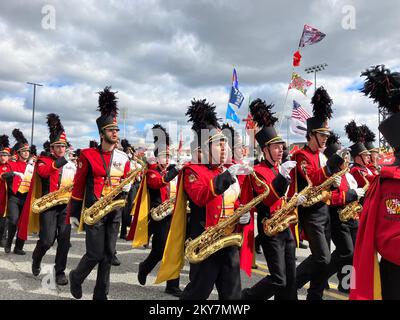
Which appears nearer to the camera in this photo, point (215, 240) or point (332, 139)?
point (215, 240)

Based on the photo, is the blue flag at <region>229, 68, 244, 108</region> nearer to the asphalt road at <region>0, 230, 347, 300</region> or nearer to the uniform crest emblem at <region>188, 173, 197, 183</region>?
the asphalt road at <region>0, 230, 347, 300</region>

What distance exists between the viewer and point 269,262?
14.6 ft

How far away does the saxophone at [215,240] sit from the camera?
3896 mm

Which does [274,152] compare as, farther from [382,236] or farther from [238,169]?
[382,236]

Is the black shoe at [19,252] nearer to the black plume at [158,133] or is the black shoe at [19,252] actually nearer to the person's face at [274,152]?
the black plume at [158,133]

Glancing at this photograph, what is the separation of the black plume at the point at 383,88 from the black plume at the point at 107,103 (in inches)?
152

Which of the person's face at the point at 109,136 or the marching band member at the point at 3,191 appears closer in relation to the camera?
the person's face at the point at 109,136

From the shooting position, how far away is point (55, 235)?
669cm

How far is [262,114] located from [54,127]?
155 inches

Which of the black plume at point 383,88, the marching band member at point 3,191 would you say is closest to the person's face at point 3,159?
the marching band member at point 3,191

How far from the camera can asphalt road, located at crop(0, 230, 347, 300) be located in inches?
222

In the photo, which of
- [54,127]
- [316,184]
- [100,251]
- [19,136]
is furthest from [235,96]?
[100,251]

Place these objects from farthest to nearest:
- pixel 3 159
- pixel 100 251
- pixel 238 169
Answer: pixel 3 159, pixel 100 251, pixel 238 169

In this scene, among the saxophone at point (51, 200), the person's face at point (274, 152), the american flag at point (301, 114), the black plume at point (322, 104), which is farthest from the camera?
the american flag at point (301, 114)
